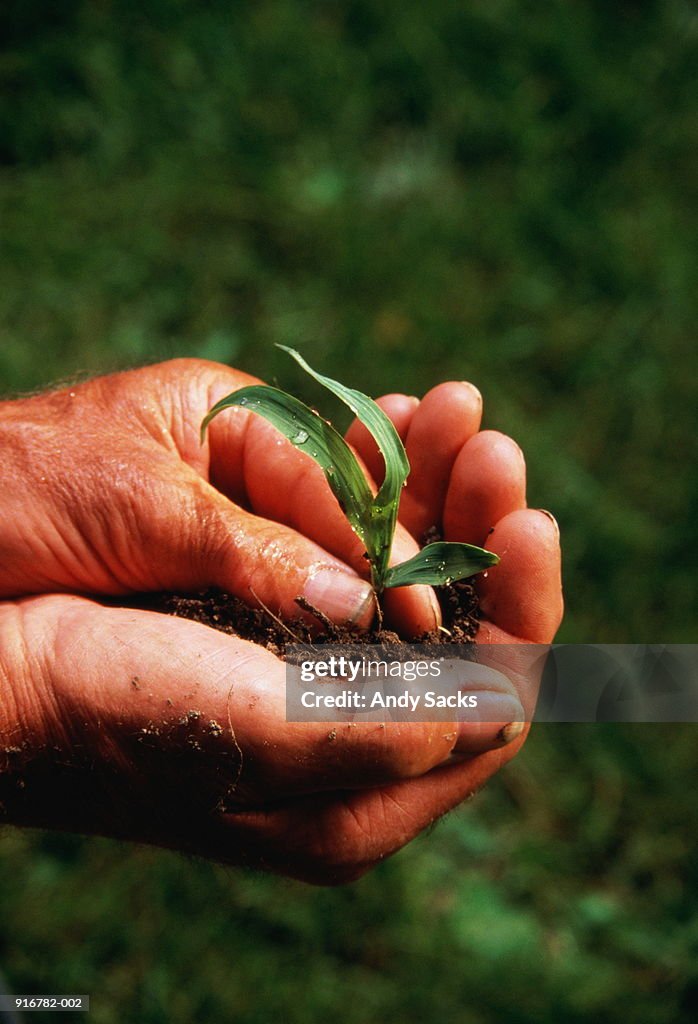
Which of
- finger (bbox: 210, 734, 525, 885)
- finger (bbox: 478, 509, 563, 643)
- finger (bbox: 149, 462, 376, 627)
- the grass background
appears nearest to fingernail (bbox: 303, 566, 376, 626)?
finger (bbox: 149, 462, 376, 627)

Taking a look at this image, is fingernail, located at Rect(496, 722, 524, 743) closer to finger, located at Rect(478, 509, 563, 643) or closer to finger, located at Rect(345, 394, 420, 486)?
finger, located at Rect(478, 509, 563, 643)

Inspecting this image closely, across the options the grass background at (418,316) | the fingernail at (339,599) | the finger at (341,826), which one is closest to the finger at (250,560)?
the fingernail at (339,599)

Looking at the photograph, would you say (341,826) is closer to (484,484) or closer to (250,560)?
(250,560)

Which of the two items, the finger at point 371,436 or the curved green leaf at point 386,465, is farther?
the finger at point 371,436

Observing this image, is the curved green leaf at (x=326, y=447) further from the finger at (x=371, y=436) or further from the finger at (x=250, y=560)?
the finger at (x=371, y=436)

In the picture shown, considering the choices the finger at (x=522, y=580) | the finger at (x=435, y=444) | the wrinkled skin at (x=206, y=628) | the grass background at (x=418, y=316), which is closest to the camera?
the wrinkled skin at (x=206, y=628)

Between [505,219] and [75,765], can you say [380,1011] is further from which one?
[505,219]
